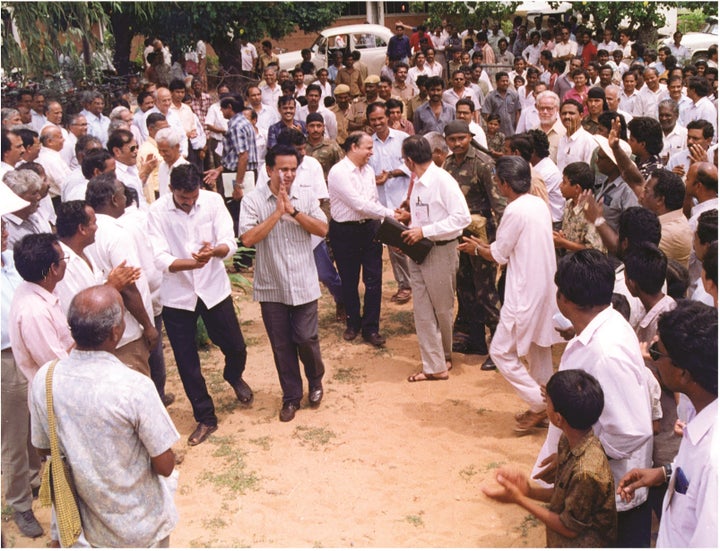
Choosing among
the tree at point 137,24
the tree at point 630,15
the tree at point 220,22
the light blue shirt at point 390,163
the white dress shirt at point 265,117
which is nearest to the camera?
the light blue shirt at point 390,163

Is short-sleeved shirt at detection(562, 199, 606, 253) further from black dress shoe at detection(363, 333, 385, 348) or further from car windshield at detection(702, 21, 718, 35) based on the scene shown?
car windshield at detection(702, 21, 718, 35)

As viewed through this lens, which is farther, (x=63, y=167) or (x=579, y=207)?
(x=63, y=167)

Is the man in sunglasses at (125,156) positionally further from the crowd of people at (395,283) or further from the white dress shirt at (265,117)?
the white dress shirt at (265,117)

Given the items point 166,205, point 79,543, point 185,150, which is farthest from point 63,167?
point 79,543

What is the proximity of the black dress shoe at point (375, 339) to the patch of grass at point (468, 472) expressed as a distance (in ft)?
7.70

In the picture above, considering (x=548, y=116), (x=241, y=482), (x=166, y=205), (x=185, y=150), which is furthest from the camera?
(x=185, y=150)

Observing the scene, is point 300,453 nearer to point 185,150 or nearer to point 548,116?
point 548,116

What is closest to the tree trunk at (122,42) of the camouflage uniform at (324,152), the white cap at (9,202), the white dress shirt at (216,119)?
the white dress shirt at (216,119)

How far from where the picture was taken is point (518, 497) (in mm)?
3205

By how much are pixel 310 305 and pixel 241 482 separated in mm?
1476

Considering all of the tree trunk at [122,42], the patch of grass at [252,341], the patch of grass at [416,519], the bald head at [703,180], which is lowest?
the patch of grass at [252,341]

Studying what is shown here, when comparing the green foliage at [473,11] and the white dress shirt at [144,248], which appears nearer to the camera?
the white dress shirt at [144,248]

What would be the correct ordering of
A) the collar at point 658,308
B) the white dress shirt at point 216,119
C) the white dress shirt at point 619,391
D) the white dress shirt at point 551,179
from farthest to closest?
1. the white dress shirt at point 216,119
2. the white dress shirt at point 551,179
3. the collar at point 658,308
4. the white dress shirt at point 619,391

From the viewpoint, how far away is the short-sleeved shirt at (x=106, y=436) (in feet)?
9.98
